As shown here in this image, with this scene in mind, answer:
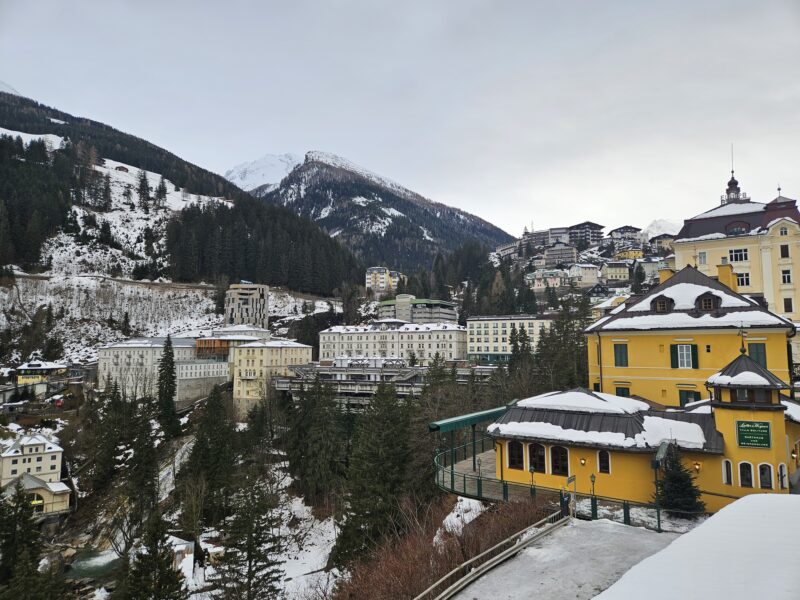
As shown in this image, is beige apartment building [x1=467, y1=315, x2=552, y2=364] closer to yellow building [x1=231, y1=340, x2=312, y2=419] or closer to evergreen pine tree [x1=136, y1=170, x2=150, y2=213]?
yellow building [x1=231, y1=340, x2=312, y2=419]

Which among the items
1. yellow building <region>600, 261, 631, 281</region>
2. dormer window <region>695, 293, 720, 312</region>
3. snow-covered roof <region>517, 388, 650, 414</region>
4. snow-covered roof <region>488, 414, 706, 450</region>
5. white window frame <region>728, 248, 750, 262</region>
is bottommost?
snow-covered roof <region>488, 414, 706, 450</region>

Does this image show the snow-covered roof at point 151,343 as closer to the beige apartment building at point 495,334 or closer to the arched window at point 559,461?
the beige apartment building at point 495,334

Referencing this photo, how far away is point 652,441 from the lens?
59.0 feet

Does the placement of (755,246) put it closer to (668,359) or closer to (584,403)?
(668,359)

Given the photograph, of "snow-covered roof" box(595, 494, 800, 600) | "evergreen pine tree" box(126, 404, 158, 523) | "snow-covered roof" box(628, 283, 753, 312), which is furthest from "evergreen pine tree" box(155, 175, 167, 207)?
"snow-covered roof" box(595, 494, 800, 600)

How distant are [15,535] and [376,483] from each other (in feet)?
95.2

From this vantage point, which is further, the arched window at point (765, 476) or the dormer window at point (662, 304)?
the dormer window at point (662, 304)

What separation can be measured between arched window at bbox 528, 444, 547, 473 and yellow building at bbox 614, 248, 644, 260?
518ft

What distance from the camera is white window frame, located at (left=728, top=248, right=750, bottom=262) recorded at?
4147 centimetres

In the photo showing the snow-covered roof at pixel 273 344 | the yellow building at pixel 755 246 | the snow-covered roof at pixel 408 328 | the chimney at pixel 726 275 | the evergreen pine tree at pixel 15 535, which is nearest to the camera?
the chimney at pixel 726 275

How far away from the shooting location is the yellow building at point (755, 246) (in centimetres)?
4000

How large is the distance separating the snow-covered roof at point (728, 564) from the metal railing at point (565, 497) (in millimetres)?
5891

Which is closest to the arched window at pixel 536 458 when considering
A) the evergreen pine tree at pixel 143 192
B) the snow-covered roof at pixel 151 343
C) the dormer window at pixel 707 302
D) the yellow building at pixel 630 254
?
the dormer window at pixel 707 302

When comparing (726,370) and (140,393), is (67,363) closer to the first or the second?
(140,393)
